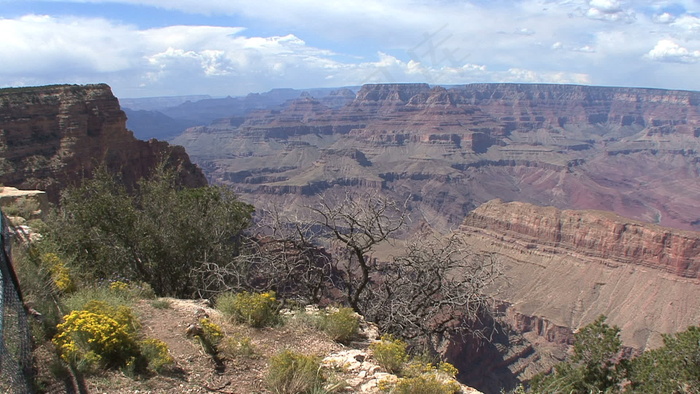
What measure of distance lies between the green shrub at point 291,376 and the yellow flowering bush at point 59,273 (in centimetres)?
400

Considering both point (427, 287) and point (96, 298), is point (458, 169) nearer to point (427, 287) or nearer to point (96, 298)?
point (427, 287)

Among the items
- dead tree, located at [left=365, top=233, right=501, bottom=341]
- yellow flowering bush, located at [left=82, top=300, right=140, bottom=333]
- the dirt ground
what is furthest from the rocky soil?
dead tree, located at [left=365, top=233, right=501, bottom=341]

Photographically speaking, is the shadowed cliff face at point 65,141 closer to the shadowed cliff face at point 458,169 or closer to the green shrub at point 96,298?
the green shrub at point 96,298

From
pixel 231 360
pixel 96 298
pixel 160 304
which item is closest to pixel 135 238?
pixel 160 304

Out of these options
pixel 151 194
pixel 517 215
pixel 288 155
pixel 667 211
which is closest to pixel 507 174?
pixel 667 211

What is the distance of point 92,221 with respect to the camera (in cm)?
1012

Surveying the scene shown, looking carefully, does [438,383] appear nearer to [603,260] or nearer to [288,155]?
[603,260]

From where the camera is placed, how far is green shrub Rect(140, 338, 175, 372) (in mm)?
5418

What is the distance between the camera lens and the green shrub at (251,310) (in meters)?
7.61

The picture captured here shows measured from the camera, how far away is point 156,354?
557cm

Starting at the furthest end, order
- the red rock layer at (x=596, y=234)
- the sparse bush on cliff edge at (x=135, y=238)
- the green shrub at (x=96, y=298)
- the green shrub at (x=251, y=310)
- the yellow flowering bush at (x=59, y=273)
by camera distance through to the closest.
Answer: the red rock layer at (x=596, y=234), the sparse bush on cliff edge at (x=135, y=238), the green shrub at (x=251, y=310), the yellow flowering bush at (x=59, y=273), the green shrub at (x=96, y=298)

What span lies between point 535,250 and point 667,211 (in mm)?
97933

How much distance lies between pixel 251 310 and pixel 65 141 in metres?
38.0

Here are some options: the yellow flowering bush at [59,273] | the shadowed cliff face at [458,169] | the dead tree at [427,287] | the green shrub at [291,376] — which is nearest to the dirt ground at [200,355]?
the green shrub at [291,376]
